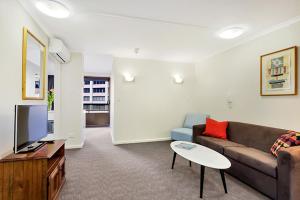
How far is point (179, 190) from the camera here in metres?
2.05

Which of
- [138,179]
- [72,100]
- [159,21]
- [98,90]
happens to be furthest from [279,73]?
[98,90]

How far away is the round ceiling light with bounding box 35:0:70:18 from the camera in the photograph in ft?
6.09

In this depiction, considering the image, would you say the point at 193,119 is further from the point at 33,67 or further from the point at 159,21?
the point at 33,67

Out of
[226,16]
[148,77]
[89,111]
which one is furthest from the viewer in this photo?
[89,111]

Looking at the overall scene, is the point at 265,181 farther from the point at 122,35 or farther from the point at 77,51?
the point at 77,51

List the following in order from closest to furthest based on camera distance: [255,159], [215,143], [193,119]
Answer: [255,159]
[215,143]
[193,119]

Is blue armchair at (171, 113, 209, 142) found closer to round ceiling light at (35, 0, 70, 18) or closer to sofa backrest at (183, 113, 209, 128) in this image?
sofa backrest at (183, 113, 209, 128)

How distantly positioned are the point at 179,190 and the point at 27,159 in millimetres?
1851

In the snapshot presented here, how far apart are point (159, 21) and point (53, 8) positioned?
1468 millimetres

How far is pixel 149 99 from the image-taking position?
4492mm

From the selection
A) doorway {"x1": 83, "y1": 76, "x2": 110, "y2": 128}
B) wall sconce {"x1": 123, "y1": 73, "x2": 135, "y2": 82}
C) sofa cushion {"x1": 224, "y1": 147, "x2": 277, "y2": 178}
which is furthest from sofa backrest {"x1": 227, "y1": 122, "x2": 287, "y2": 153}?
doorway {"x1": 83, "y1": 76, "x2": 110, "y2": 128}

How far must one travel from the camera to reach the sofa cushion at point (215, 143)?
268 centimetres

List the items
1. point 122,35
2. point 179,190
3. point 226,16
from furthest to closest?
point 122,35 < point 226,16 < point 179,190

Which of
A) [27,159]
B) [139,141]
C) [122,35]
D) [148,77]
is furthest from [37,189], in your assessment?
[148,77]
